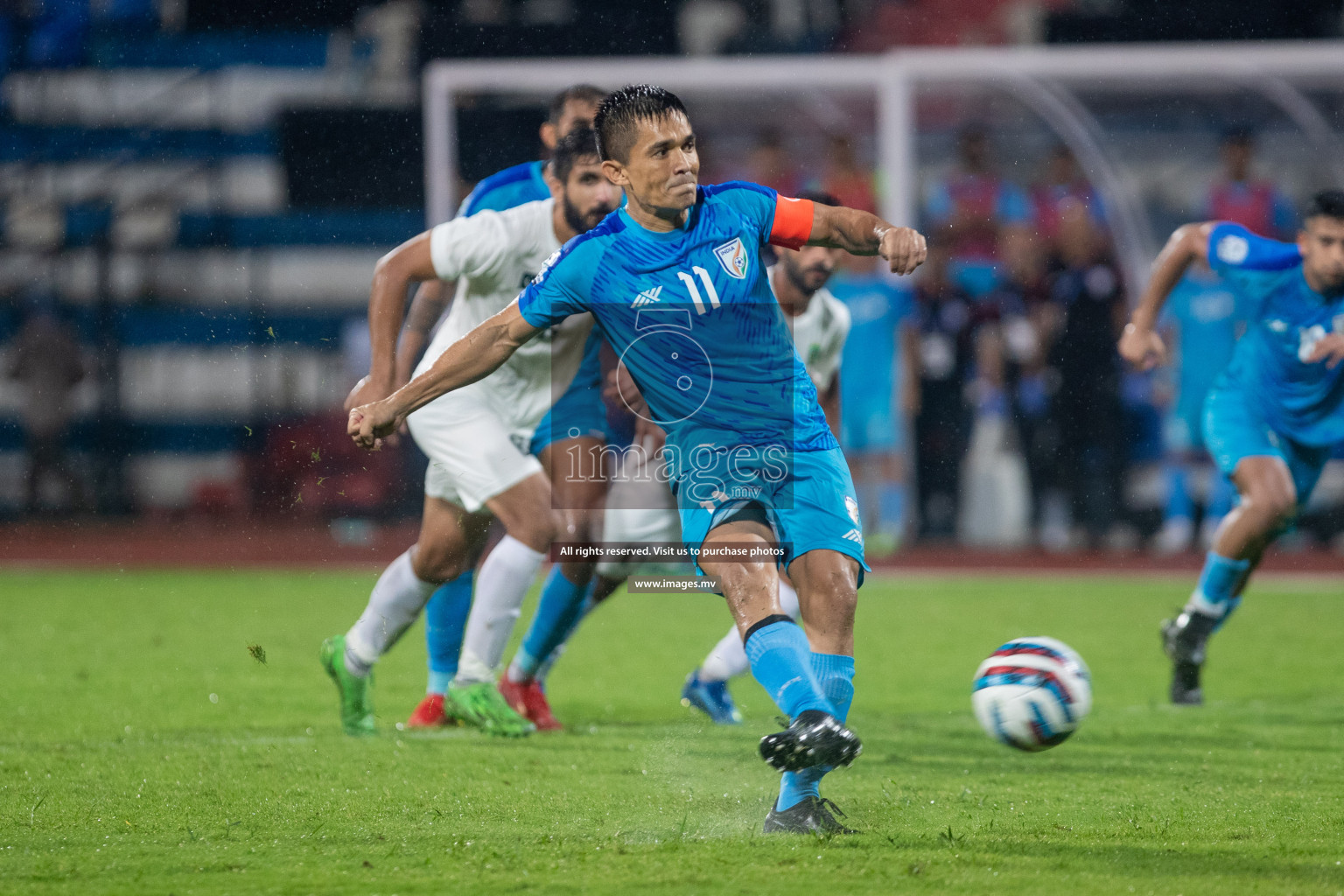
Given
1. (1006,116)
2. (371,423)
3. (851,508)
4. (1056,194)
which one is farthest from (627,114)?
(1006,116)

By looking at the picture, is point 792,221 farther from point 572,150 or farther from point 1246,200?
point 1246,200

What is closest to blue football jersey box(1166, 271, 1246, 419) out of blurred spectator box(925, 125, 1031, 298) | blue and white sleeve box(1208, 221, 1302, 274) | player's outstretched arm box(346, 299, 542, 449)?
blurred spectator box(925, 125, 1031, 298)

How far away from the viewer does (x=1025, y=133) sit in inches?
528

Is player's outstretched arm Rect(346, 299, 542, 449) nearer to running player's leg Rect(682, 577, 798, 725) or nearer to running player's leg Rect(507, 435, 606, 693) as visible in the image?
running player's leg Rect(507, 435, 606, 693)

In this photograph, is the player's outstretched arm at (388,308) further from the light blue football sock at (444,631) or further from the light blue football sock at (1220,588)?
the light blue football sock at (1220,588)

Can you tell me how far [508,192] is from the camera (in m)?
6.05

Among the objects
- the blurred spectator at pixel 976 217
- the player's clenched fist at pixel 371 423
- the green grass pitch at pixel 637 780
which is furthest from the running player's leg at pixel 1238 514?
the blurred spectator at pixel 976 217

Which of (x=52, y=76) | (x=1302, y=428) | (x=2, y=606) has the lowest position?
(x=2, y=606)

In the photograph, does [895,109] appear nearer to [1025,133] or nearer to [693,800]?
[1025,133]

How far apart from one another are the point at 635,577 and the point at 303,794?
2.44m

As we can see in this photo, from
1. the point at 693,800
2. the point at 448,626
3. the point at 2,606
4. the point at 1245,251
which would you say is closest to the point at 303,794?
the point at 693,800

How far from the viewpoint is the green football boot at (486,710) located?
5660 mm

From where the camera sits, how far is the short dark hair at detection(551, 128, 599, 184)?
5.56m

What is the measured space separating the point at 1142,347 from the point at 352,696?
3.56 m
